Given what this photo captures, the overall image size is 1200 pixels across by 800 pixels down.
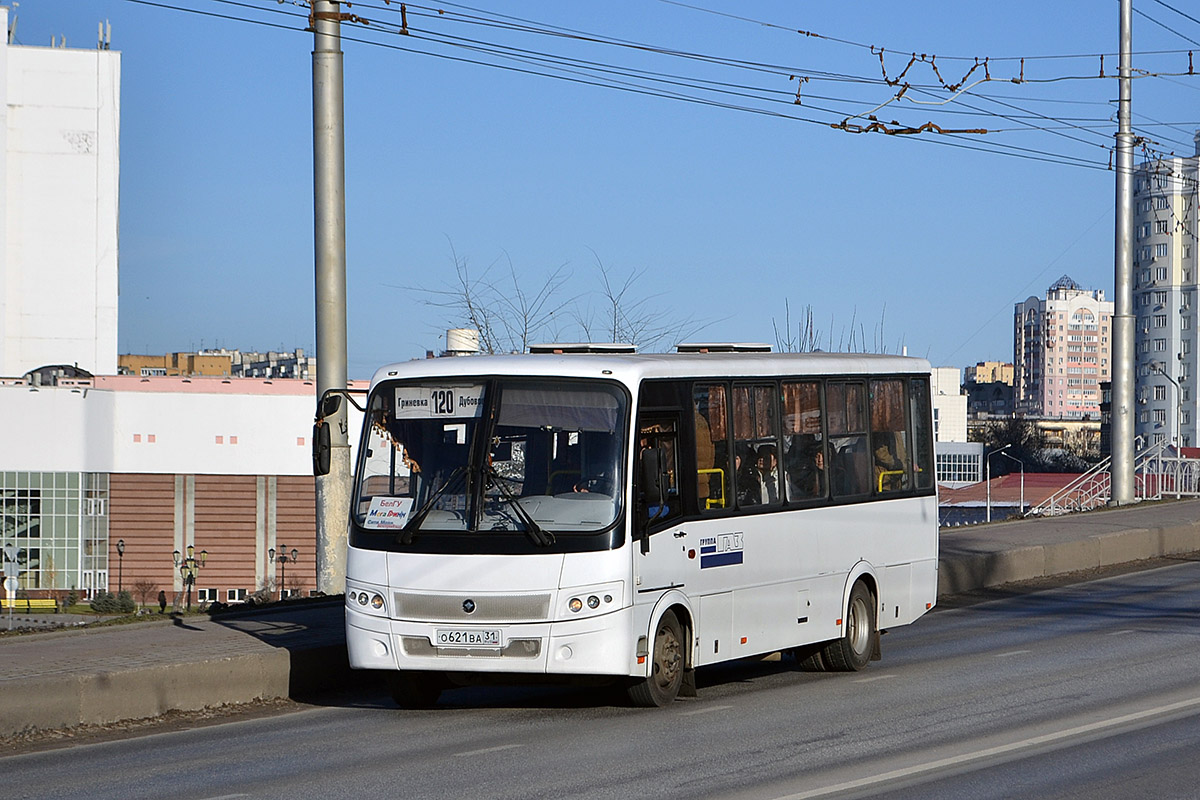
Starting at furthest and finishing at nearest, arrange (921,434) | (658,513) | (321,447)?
(921,434)
(321,447)
(658,513)

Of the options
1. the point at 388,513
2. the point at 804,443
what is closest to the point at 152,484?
the point at 804,443

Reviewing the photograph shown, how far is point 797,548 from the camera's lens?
1355cm

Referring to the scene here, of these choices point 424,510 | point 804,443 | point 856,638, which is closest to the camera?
point 424,510

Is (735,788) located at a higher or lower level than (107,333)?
lower

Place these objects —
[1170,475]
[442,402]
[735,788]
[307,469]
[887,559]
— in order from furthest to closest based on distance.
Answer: [307,469] → [1170,475] → [887,559] → [442,402] → [735,788]

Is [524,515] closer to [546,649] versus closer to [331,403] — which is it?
[546,649]

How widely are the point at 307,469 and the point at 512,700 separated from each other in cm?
7721

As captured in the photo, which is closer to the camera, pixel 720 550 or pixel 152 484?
pixel 720 550

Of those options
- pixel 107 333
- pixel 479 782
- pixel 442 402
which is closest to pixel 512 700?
pixel 442 402

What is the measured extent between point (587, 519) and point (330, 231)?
634 cm

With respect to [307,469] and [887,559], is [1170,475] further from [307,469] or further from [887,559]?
[307,469]

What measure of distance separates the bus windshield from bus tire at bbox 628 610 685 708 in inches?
42.4

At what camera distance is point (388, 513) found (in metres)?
11.9

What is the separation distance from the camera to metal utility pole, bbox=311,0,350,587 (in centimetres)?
1653
